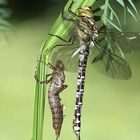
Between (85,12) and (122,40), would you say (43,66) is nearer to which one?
(85,12)

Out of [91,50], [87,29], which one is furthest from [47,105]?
[87,29]

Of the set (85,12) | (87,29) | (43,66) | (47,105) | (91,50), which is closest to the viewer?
(43,66)

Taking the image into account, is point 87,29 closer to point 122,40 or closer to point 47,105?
point 122,40

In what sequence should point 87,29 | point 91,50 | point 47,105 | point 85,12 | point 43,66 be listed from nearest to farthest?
point 43,66
point 85,12
point 87,29
point 91,50
point 47,105

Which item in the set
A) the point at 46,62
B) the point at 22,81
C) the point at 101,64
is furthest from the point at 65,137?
the point at 46,62

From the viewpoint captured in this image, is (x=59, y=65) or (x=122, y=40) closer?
(x=59, y=65)

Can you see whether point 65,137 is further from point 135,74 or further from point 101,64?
point 101,64

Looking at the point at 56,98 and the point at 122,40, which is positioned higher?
the point at 122,40

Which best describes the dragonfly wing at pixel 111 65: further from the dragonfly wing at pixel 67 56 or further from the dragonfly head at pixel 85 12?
the dragonfly head at pixel 85 12
